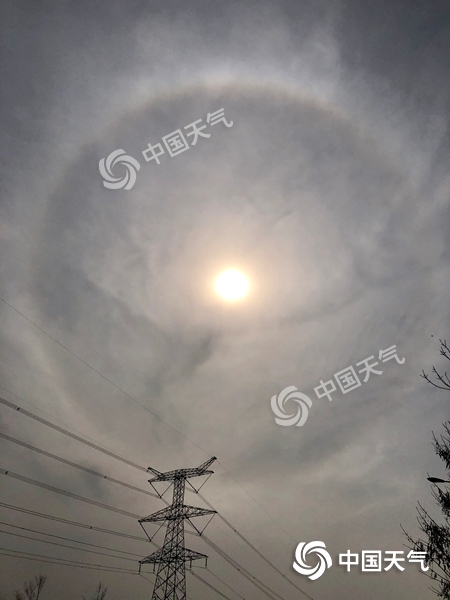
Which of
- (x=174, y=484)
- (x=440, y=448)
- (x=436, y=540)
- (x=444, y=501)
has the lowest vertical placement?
(x=436, y=540)

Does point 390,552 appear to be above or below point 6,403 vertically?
below

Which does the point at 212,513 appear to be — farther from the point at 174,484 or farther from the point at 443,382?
the point at 443,382

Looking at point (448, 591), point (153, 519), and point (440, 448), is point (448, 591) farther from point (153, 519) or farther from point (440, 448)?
point (153, 519)

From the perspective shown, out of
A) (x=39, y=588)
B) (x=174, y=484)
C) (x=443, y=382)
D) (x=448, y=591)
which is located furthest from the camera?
(x=39, y=588)

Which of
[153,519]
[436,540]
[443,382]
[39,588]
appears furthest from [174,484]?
[39,588]

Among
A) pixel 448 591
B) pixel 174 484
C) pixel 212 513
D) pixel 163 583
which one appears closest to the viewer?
pixel 448 591

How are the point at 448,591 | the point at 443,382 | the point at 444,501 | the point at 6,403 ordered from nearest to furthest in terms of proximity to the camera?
1. the point at 443,382
2. the point at 448,591
3. the point at 444,501
4. the point at 6,403

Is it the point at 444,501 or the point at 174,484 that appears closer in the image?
the point at 444,501

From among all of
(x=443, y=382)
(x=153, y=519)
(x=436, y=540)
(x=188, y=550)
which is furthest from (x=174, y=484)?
(x=443, y=382)

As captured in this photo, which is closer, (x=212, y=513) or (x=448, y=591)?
(x=448, y=591)
